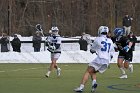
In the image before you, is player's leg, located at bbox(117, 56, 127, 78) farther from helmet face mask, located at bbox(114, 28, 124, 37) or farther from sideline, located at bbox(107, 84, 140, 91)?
sideline, located at bbox(107, 84, 140, 91)

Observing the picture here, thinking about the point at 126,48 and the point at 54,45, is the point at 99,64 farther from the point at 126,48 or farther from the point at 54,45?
the point at 54,45

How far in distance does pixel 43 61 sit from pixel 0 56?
9.19 feet

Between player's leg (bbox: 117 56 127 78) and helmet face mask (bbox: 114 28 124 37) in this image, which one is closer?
helmet face mask (bbox: 114 28 124 37)

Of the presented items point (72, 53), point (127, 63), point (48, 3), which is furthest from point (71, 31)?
point (127, 63)

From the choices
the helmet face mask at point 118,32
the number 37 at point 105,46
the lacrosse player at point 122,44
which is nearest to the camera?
the number 37 at point 105,46

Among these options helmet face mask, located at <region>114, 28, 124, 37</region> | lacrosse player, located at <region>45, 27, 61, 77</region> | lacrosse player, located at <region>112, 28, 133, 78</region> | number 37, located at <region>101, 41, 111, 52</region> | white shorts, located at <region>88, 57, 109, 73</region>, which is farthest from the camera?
lacrosse player, located at <region>45, 27, 61, 77</region>

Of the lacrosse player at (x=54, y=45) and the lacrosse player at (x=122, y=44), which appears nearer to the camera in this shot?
the lacrosse player at (x=122, y=44)

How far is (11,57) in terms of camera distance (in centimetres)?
3350

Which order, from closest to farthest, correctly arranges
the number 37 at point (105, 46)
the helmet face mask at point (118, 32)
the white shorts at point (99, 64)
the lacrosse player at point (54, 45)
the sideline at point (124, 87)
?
the white shorts at point (99, 64) → the number 37 at point (105, 46) → the sideline at point (124, 87) → the helmet face mask at point (118, 32) → the lacrosse player at point (54, 45)

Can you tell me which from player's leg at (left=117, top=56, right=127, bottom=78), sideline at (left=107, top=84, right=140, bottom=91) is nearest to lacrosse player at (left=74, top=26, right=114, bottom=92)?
sideline at (left=107, top=84, right=140, bottom=91)

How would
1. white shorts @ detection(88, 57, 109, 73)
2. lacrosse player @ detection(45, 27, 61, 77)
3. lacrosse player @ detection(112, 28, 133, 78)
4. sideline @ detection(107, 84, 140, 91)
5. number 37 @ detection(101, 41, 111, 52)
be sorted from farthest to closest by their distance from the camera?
lacrosse player @ detection(45, 27, 61, 77), lacrosse player @ detection(112, 28, 133, 78), sideline @ detection(107, 84, 140, 91), number 37 @ detection(101, 41, 111, 52), white shorts @ detection(88, 57, 109, 73)

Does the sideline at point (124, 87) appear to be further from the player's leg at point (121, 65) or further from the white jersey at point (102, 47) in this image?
the player's leg at point (121, 65)

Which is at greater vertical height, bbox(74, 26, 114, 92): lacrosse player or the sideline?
bbox(74, 26, 114, 92): lacrosse player

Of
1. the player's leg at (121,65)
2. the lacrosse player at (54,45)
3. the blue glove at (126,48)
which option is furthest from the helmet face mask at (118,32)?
the lacrosse player at (54,45)
